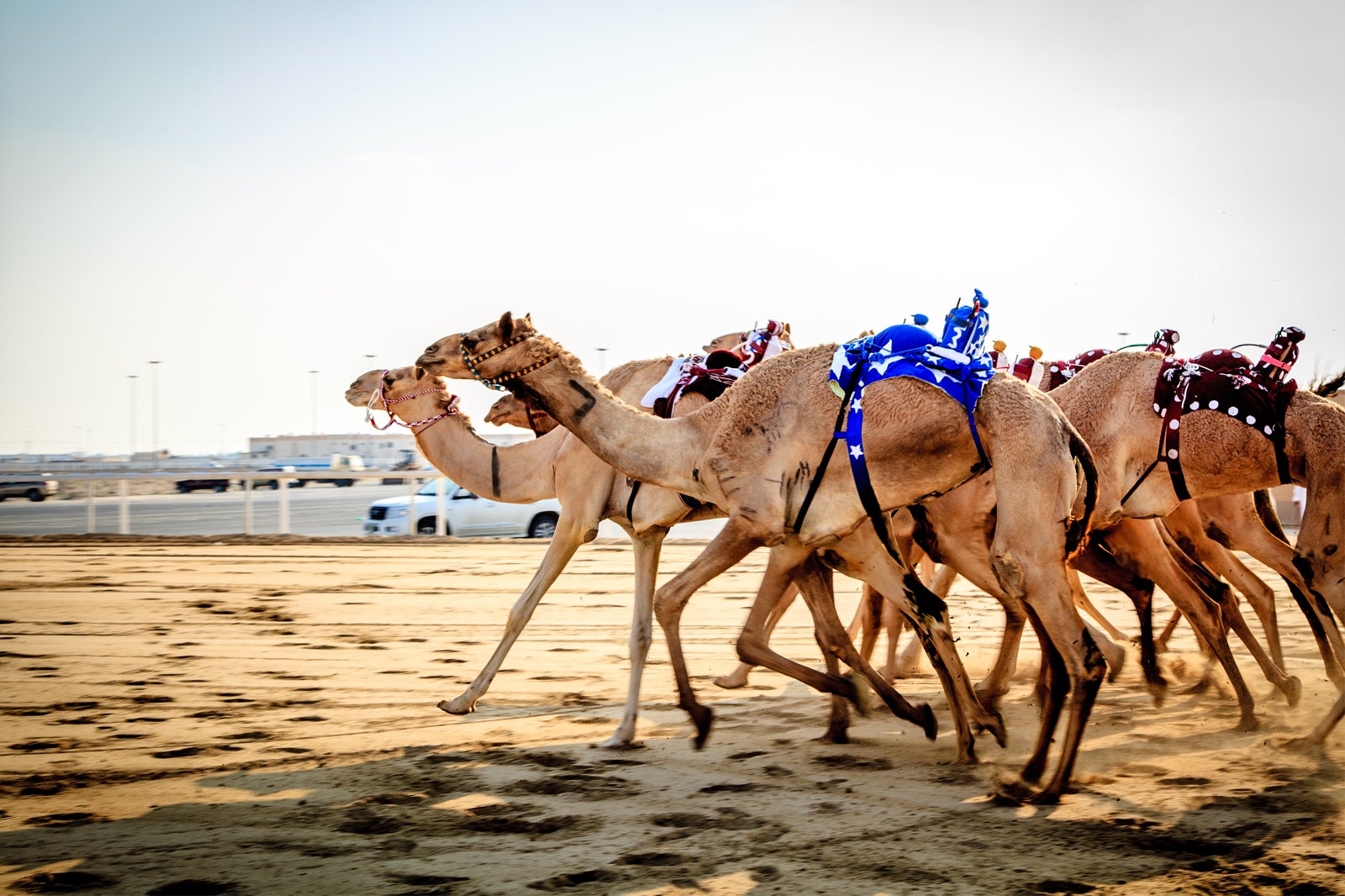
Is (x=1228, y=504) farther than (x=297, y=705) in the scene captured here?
Yes

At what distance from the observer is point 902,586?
21.3 ft

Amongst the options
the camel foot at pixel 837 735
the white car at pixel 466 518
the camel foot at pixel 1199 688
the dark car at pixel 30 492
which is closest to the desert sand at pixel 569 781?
the camel foot at pixel 1199 688

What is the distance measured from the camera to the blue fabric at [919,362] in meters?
5.81

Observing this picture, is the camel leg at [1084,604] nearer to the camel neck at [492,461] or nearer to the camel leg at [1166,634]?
the camel leg at [1166,634]

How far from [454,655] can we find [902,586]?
4542 millimetres

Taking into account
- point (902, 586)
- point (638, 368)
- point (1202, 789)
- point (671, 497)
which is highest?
point (638, 368)

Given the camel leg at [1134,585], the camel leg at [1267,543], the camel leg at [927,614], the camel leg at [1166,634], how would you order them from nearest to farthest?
the camel leg at [927,614] < the camel leg at [1267,543] < the camel leg at [1134,585] < the camel leg at [1166,634]

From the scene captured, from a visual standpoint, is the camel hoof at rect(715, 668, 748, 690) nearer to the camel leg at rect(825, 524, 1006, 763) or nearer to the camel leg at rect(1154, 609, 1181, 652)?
the camel leg at rect(825, 524, 1006, 763)

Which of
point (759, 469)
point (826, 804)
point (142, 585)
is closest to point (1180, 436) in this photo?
point (759, 469)

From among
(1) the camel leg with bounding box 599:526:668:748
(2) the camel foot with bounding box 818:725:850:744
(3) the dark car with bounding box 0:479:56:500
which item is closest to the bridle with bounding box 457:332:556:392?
(1) the camel leg with bounding box 599:526:668:748

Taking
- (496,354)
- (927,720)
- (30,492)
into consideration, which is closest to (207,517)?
(30,492)

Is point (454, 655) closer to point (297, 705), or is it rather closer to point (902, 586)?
point (297, 705)

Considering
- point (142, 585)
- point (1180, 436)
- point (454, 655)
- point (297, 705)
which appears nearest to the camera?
point (1180, 436)

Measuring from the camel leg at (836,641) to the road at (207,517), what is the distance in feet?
49.1
